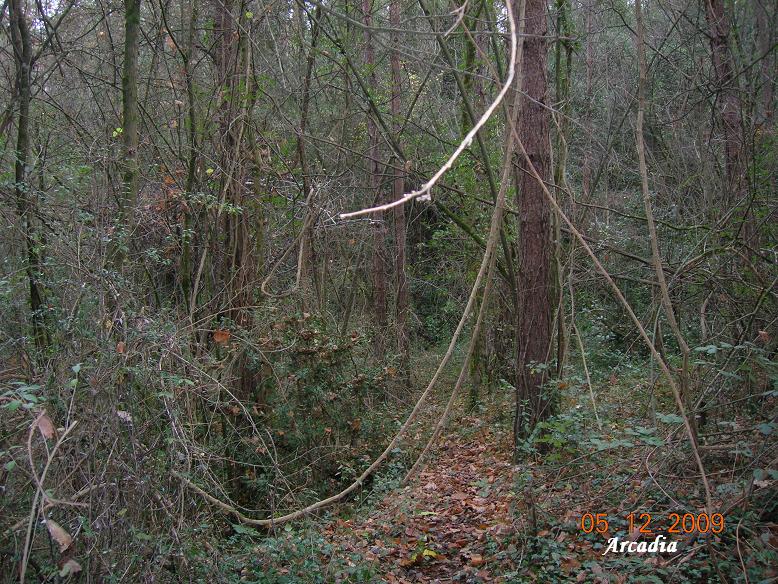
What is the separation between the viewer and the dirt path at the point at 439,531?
4.96m

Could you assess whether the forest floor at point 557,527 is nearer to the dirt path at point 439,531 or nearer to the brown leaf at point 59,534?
the dirt path at point 439,531

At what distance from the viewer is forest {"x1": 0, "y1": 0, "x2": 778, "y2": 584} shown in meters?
3.74

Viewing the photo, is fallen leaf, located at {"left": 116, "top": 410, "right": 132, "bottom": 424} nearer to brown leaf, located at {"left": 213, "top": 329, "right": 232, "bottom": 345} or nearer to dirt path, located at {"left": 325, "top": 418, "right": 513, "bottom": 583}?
dirt path, located at {"left": 325, "top": 418, "right": 513, "bottom": 583}

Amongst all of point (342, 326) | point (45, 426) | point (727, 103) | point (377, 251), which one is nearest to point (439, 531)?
point (45, 426)

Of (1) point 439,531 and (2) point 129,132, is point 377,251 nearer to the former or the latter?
(2) point 129,132

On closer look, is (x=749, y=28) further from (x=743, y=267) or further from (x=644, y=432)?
(x=644, y=432)

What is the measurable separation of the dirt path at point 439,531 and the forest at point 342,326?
0.10 ft

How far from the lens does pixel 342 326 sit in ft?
31.6

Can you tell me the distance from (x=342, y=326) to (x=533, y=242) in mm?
3721

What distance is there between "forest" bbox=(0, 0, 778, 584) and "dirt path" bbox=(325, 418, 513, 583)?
0.03 metres

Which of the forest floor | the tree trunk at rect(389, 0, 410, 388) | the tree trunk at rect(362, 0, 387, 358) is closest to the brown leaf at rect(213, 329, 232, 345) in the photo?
the forest floor

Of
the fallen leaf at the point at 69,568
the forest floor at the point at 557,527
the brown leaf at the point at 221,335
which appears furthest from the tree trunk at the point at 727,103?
the fallen leaf at the point at 69,568

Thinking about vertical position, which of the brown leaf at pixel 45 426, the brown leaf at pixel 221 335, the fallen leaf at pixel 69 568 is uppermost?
the brown leaf at pixel 45 426

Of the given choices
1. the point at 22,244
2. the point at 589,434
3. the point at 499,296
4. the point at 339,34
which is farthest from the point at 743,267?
Result: the point at 22,244
